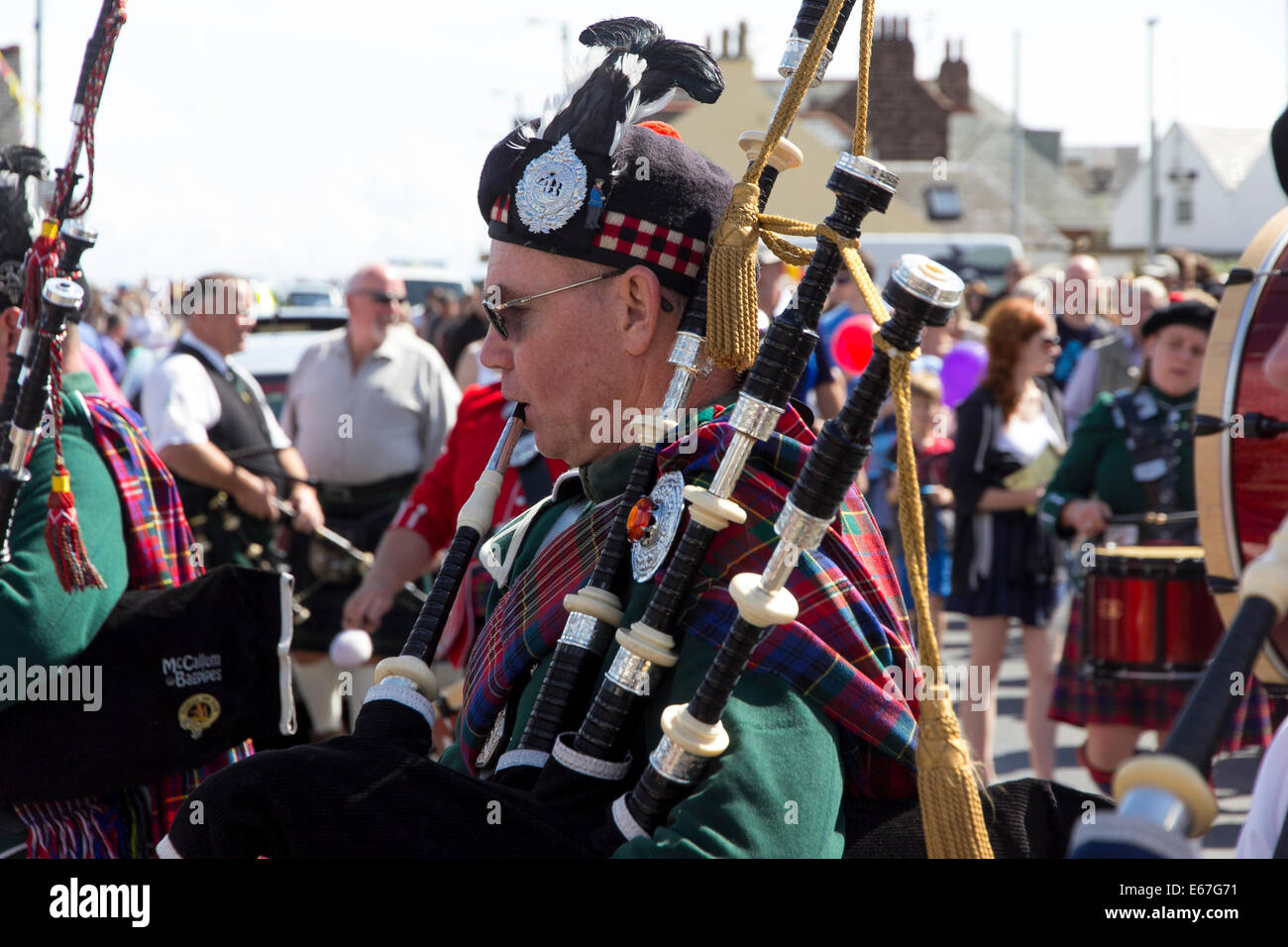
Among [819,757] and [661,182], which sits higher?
[661,182]

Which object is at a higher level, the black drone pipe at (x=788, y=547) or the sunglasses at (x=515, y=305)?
the sunglasses at (x=515, y=305)

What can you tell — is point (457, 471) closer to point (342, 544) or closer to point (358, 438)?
point (342, 544)

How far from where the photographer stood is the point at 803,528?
1364mm

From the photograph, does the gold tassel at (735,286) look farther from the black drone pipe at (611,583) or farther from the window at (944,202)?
the window at (944,202)

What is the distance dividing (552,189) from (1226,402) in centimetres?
125

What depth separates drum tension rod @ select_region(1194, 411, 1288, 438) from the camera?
2.28 metres

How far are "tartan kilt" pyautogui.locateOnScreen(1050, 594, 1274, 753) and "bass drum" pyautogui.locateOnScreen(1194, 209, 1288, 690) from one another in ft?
7.40

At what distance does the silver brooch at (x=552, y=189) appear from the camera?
5.93 ft

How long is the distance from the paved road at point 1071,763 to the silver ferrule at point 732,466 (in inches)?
132

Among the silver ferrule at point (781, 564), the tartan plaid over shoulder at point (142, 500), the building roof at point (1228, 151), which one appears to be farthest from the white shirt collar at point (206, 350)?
the building roof at point (1228, 151)
